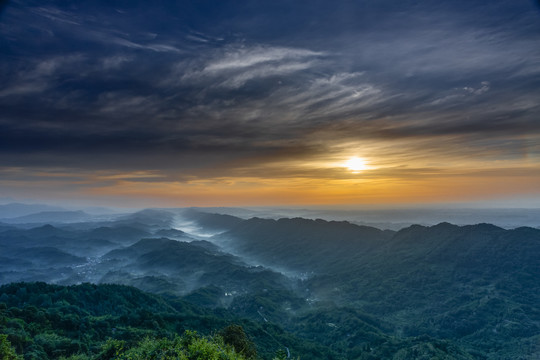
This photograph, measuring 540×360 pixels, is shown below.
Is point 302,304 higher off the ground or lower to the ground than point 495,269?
lower

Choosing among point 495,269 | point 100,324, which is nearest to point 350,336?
point 100,324

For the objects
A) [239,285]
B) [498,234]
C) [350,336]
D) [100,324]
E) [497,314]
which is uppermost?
[498,234]

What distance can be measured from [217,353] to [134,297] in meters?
115

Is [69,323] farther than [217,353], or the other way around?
[69,323]

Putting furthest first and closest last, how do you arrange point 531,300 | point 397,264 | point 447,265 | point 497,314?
point 397,264
point 447,265
point 531,300
point 497,314

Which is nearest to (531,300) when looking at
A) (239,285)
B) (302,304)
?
(302,304)

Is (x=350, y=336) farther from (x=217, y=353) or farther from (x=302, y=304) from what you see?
(x=217, y=353)

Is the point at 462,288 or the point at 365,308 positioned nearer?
the point at 365,308

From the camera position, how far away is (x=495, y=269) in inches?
6142

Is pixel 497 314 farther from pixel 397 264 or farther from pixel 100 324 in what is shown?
pixel 100 324

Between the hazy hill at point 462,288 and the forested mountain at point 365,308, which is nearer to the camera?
the forested mountain at point 365,308

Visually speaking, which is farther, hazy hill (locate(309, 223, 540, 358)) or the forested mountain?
hazy hill (locate(309, 223, 540, 358))

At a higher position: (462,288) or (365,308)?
(462,288)

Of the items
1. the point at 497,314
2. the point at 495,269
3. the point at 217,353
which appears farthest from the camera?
the point at 495,269
